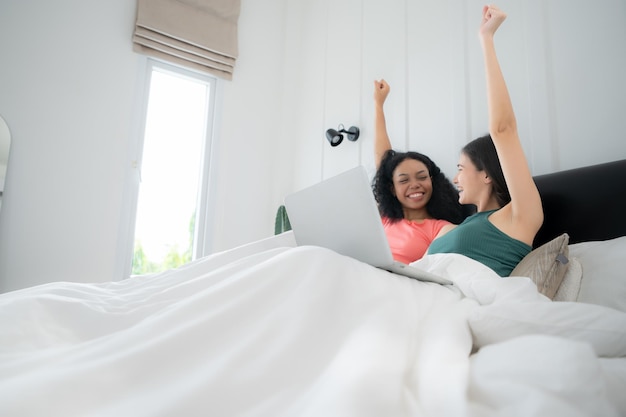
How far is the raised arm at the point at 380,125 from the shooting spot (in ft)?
7.04

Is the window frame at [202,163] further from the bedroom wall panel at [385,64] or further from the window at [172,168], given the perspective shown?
the bedroom wall panel at [385,64]

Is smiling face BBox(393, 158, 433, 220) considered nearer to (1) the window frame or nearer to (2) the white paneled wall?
(2) the white paneled wall

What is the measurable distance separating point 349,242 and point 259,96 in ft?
7.89

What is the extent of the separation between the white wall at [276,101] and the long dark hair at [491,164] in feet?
0.75

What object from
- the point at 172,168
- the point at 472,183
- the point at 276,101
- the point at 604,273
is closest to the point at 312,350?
the point at 604,273

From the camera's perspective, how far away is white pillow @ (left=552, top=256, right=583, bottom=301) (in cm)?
100

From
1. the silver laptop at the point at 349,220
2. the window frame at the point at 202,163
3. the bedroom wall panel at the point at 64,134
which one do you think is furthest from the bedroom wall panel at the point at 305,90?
the silver laptop at the point at 349,220

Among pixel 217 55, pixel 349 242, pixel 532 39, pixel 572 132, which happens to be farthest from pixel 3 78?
pixel 572 132

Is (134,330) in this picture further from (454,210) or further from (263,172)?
(263,172)

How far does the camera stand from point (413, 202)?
1899mm

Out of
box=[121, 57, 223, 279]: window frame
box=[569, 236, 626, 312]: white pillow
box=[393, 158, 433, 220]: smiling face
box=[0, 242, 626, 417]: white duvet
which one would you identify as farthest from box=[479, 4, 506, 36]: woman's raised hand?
box=[121, 57, 223, 279]: window frame

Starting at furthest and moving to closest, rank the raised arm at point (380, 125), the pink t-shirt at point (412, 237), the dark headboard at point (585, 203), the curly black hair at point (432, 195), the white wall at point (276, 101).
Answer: the raised arm at point (380, 125) → the curly black hair at point (432, 195) → the pink t-shirt at point (412, 237) → the white wall at point (276, 101) → the dark headboard at point (585, 203)

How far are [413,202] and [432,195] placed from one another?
11cm

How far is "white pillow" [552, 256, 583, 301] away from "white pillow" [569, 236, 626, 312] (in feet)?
0.06
